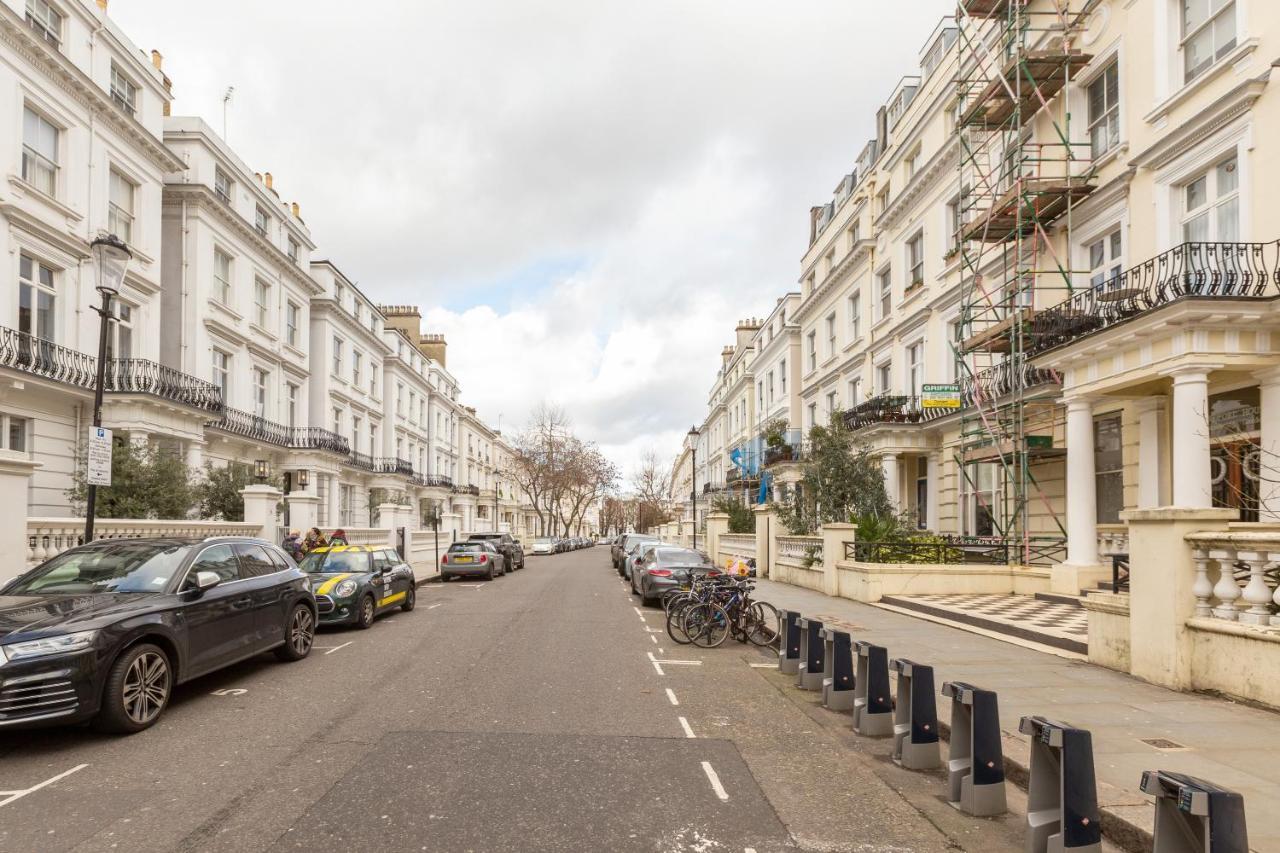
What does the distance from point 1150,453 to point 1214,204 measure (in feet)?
13.9

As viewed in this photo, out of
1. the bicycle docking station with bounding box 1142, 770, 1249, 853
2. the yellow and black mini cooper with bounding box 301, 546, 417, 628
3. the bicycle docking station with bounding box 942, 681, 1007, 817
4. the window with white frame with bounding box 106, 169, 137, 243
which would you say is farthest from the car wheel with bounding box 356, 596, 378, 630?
the window with white frame with bounding box 106, 169, 137, 243

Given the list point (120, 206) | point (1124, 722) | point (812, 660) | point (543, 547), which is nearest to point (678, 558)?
point (812, 660)

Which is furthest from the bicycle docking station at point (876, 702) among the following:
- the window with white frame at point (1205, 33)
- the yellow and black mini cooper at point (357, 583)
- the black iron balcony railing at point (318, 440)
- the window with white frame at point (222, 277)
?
the black iron balcony railing at point (318, 440)

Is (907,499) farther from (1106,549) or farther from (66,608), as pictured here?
(66,608)

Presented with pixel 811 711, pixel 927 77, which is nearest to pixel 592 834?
pixel 811 711

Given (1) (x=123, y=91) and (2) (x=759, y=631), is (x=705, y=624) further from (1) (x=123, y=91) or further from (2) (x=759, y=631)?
(1) (x=123, y=91)

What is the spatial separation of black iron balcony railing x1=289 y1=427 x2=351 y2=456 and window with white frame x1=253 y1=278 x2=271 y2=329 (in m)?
4.76

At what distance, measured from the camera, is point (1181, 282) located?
1192 centimetres

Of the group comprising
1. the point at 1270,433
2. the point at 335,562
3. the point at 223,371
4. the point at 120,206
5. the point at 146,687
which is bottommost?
the point at 146,687

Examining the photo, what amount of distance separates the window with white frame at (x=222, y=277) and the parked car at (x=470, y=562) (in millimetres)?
11769

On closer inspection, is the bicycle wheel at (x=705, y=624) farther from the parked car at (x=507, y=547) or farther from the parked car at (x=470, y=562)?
the parked car at (x=507, y=547)

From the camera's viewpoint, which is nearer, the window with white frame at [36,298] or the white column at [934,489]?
the window with white frame at [36,298]

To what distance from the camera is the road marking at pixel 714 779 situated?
497 centimetres

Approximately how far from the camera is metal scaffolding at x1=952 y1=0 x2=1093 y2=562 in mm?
15945
